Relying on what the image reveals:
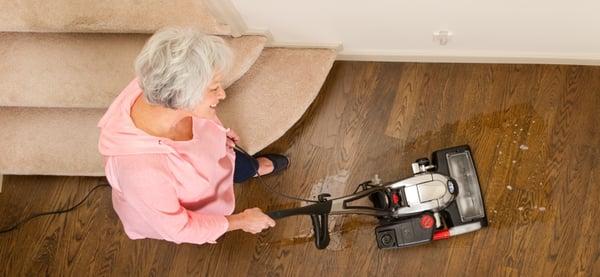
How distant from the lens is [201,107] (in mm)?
1296

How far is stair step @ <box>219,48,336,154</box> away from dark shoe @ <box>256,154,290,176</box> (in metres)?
0.05

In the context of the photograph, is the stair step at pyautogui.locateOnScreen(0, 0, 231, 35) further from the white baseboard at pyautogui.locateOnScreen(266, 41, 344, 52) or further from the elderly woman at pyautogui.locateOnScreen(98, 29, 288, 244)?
the elderly woman at pyautogui.locateOnScreen(98, 29, 288, 244)

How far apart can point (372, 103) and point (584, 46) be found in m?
0.82

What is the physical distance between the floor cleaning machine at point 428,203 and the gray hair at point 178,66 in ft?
2.63

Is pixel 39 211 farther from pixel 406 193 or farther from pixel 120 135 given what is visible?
pixel 406 193

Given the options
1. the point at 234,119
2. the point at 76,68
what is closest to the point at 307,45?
the point at 234,119

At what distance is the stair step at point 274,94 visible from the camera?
222 centimetres

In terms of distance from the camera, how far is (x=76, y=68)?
A: 6.89 ft

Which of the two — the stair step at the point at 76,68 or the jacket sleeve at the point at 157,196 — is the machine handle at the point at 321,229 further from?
the stair step at the point at 76,68

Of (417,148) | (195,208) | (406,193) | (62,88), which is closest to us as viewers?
(195,208)

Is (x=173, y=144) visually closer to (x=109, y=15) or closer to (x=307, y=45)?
(x=109, y=15)

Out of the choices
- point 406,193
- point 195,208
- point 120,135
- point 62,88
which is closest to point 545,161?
point 406,193

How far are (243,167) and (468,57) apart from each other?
993mm

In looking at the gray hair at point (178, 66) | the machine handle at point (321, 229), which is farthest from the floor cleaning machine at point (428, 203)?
the gray hair at point (178, 66)
